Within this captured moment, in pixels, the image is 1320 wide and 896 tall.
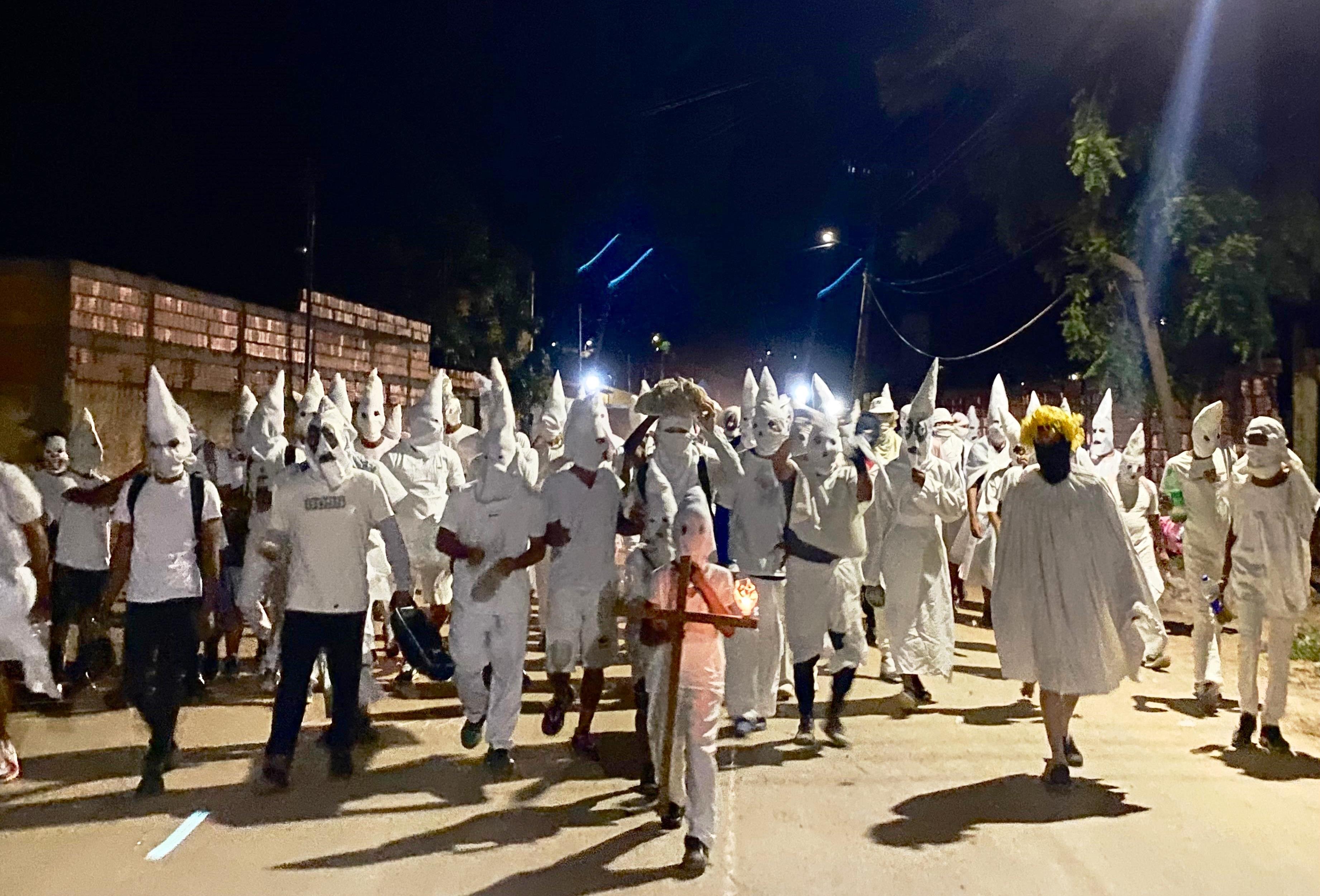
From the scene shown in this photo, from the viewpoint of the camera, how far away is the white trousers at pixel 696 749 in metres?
4.97

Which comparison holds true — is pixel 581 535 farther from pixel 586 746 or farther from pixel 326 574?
pixel 326 574

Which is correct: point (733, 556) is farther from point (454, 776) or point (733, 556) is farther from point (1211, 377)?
point (1211, 377)

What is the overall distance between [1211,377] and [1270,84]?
4382mm

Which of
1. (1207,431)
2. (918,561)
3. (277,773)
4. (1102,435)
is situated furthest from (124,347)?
(1207,431)

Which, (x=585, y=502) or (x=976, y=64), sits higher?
(x=976, y=64)

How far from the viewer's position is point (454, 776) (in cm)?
638

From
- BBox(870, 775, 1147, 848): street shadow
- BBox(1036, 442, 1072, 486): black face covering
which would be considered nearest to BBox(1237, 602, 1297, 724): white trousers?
BBox(870, 775, 1147, 848): street shadow

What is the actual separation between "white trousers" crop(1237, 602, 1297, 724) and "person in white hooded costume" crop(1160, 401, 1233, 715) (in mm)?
981

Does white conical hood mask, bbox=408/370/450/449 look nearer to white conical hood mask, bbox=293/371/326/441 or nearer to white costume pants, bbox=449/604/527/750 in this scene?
white conical hood mask, bbox=293/371/326/441

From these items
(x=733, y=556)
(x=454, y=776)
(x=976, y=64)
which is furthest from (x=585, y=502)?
(x=976, y=64)

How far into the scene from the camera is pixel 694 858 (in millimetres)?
4895

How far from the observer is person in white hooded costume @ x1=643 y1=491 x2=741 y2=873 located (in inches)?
196

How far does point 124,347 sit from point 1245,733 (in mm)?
Result: 12312

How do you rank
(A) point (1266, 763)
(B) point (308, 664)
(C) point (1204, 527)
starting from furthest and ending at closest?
(C) point (1204, 527) → (A) point (1266, 763) → (B) point (308, 664)
